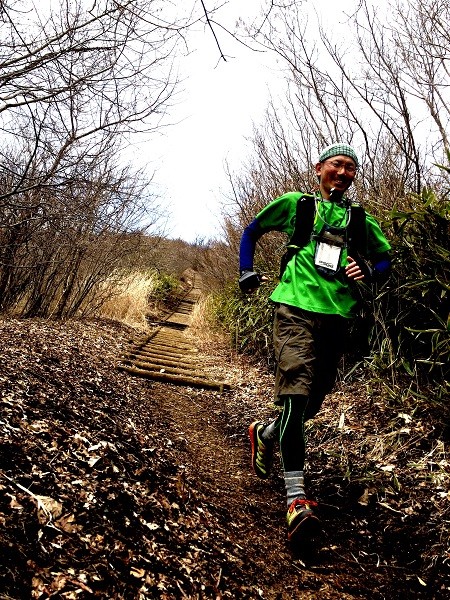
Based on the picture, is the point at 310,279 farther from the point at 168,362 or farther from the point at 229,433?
the point at 168,362

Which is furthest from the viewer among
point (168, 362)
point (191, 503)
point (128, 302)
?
point (128, 302)

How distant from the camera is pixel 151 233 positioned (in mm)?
9594

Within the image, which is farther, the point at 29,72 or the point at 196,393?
the point at 196,393

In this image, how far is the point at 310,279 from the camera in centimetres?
236

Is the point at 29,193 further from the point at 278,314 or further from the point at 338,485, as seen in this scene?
the point at 338,485

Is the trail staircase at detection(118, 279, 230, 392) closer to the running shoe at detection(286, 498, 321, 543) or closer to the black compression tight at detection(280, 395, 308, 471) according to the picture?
the black compression tight at detection(280, 395, 308, 471)

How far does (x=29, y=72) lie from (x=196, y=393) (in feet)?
10.8

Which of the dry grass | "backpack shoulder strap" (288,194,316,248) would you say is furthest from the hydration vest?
the dry grass

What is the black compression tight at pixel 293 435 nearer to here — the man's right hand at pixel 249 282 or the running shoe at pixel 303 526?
the running shoe at pixel 303 526

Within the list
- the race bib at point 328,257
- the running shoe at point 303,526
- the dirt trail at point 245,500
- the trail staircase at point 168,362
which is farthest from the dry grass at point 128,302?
the running shoe at point 303,526

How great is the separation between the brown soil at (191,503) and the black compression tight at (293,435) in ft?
0.99

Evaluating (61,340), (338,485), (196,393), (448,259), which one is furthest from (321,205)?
(61,340)

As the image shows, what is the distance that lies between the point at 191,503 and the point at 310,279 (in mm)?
1247

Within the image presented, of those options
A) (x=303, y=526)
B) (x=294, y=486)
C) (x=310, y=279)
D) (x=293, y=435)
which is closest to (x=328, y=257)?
(x=310, y=279)
